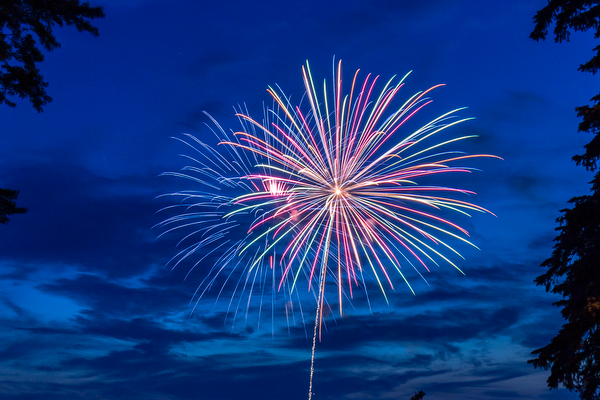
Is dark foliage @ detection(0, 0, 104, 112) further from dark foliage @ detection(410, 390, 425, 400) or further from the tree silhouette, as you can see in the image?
dark foliage @ detection(410, 390, 425, 400)

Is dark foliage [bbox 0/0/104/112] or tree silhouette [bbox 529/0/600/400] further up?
dark foliage [bbox 0/0/104/112]

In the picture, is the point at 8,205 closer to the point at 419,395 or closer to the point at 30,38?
the point at 30,38

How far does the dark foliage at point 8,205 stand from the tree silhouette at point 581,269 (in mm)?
16834

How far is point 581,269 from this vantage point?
13922 millimetres

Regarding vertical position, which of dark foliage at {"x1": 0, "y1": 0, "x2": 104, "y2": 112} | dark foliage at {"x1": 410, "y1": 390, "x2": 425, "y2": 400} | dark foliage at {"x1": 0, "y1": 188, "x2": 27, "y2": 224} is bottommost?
dark foliage at {"x1": 410, "y1": 390, "x2": 425, "y2": 400}

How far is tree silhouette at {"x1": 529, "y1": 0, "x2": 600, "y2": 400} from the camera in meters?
13.6

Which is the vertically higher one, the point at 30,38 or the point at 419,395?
the point at 30,38

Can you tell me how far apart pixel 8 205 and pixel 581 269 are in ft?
56.9

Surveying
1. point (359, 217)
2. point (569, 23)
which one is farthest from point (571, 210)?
point (359, 217)

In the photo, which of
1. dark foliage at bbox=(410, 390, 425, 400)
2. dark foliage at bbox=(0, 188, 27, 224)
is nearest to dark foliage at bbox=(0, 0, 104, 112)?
dark foliage at bbox=(0, 188, 27, 224)

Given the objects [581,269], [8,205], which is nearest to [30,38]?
[8,205]

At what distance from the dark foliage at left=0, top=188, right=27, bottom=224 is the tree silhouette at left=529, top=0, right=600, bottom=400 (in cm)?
1683

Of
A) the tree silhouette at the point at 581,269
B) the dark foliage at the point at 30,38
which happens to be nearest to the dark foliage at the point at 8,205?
the dark foliage at the point at 30,38

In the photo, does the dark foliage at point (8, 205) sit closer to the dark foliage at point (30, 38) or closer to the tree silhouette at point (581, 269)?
the dark foliage at point (30, 38)
